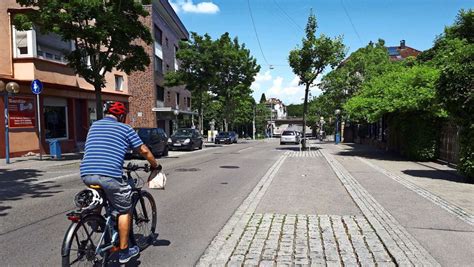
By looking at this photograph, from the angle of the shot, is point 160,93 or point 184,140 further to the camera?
point 160,93

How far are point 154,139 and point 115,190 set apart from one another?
16892 mm

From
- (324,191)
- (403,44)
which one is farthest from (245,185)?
(403,44)

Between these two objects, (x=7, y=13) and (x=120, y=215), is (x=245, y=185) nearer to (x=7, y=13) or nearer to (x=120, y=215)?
(x=120, y=215)

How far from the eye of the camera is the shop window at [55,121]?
22.0 m

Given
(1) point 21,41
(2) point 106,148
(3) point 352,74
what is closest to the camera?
(2) point 106,148

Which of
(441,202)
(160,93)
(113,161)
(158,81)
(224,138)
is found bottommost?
(224,138)

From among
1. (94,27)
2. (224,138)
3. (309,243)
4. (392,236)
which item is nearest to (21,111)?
(94,27)

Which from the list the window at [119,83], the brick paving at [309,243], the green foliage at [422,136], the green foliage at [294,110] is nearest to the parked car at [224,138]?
the window at [119,83]

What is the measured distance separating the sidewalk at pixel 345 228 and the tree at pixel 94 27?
1055cm

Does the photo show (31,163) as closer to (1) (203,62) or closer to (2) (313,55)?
(2) (313,55)

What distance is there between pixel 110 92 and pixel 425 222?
2543 centimetres

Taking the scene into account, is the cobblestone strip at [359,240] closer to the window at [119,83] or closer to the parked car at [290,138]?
the window at [119,83]

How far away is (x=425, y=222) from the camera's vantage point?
6.80m

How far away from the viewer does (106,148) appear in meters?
4.21
